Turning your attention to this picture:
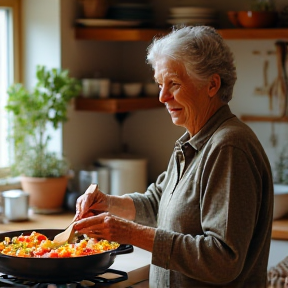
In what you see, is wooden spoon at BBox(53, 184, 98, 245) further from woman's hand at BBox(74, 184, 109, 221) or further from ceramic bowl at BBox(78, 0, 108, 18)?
ceramic bowl at BBox(78, 0, 108, 18)

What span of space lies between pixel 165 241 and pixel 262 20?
1.79m

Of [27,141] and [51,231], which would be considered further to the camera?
[27,141]

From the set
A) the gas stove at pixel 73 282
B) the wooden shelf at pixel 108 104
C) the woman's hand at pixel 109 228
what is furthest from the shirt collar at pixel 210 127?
the wooden shelf at pixel 108 104

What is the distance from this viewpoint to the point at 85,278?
206 centimetres

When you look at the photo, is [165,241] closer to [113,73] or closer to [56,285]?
[56,285]

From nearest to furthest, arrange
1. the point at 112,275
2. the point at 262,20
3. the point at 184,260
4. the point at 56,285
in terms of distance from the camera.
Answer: the point at 184,260
the point at 56,285
the point at 112,275
the point at 262,20

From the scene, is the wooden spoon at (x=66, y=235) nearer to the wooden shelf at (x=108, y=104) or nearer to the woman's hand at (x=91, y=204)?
the woman's hand at (x=91, y=204)

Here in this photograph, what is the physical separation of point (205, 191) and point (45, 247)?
0.58 metres

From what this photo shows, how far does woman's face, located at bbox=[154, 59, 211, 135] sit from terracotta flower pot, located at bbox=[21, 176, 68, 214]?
4.58ft

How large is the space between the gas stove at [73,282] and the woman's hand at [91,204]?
0.19m

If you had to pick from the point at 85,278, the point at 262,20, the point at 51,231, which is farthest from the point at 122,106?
the point at 85,278

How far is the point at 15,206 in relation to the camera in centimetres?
309

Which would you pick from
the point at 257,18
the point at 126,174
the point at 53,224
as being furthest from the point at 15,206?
the point at 257,18

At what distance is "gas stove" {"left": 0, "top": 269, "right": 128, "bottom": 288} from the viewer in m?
2.05
